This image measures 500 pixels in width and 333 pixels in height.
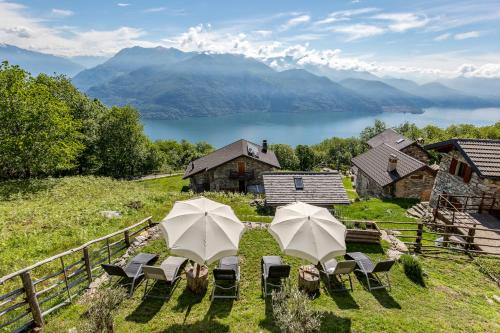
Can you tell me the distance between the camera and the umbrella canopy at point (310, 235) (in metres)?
7.97

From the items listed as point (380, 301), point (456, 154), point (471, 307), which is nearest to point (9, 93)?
point (380, 301)

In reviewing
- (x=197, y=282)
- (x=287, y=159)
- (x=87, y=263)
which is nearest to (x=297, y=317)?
(x=197, y=282)

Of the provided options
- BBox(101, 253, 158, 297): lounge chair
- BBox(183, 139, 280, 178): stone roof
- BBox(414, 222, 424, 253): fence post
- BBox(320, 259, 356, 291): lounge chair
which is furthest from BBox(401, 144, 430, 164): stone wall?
BBox(101, 253, 158, 297): lounge chair

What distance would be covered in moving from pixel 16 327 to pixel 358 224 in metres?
13.9

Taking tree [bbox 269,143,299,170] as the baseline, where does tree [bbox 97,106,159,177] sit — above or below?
above

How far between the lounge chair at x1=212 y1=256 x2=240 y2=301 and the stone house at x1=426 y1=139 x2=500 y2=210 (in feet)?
48.5

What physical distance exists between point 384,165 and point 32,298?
106 feet

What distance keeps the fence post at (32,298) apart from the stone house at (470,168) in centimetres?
2033

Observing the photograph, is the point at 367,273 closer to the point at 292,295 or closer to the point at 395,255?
the point at 395,255

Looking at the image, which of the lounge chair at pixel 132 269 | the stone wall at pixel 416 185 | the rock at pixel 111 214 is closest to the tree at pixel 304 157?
the stone wall at pixel 416 185

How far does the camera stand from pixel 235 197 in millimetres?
25359

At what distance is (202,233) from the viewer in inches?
308

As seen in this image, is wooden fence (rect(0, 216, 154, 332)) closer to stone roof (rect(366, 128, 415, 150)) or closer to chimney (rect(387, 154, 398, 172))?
chimney (rect(387, 154, 398, 172))

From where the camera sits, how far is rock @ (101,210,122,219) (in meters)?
16.9
